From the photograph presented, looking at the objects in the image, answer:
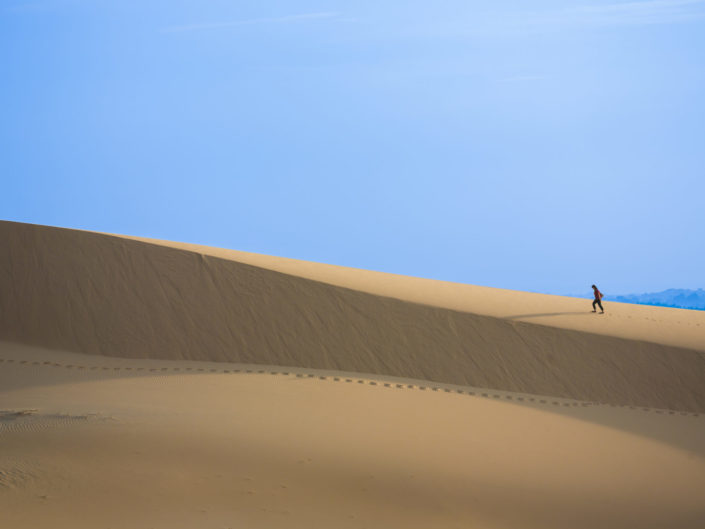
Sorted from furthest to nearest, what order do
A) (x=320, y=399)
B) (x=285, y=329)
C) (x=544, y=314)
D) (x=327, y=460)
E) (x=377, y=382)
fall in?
1. (x=544, y=314)
2. (x=285, y=329)
3. (x=377, y=382)
4. (x=320, y=399)
5. (x=327, y=460)

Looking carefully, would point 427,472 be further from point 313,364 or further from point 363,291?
point 363,291

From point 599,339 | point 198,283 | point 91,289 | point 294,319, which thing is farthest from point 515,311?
point 91,289

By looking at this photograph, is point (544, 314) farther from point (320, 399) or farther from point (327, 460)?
point (327, 460)

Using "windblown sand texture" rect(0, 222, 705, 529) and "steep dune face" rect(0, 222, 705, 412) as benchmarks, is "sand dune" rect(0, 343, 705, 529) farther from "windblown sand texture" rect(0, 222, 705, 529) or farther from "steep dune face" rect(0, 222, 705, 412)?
"steep dune face" rect(0, 222, 705, 412)

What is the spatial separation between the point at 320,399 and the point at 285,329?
3.90m

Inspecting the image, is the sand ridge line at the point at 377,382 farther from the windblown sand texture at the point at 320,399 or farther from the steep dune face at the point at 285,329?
the steep dune face at the point at 285,329

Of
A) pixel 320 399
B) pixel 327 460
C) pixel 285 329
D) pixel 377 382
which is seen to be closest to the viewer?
pixel 327 460

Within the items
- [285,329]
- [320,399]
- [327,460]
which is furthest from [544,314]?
[327,460]

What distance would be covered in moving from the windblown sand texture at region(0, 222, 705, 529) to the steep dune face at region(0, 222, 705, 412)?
0.13ft

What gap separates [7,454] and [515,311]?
10794mm

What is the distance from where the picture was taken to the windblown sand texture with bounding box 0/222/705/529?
16.5 ft

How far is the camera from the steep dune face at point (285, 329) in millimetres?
11062

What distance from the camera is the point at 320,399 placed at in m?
8.44

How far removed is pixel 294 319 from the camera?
12516 millimetres
